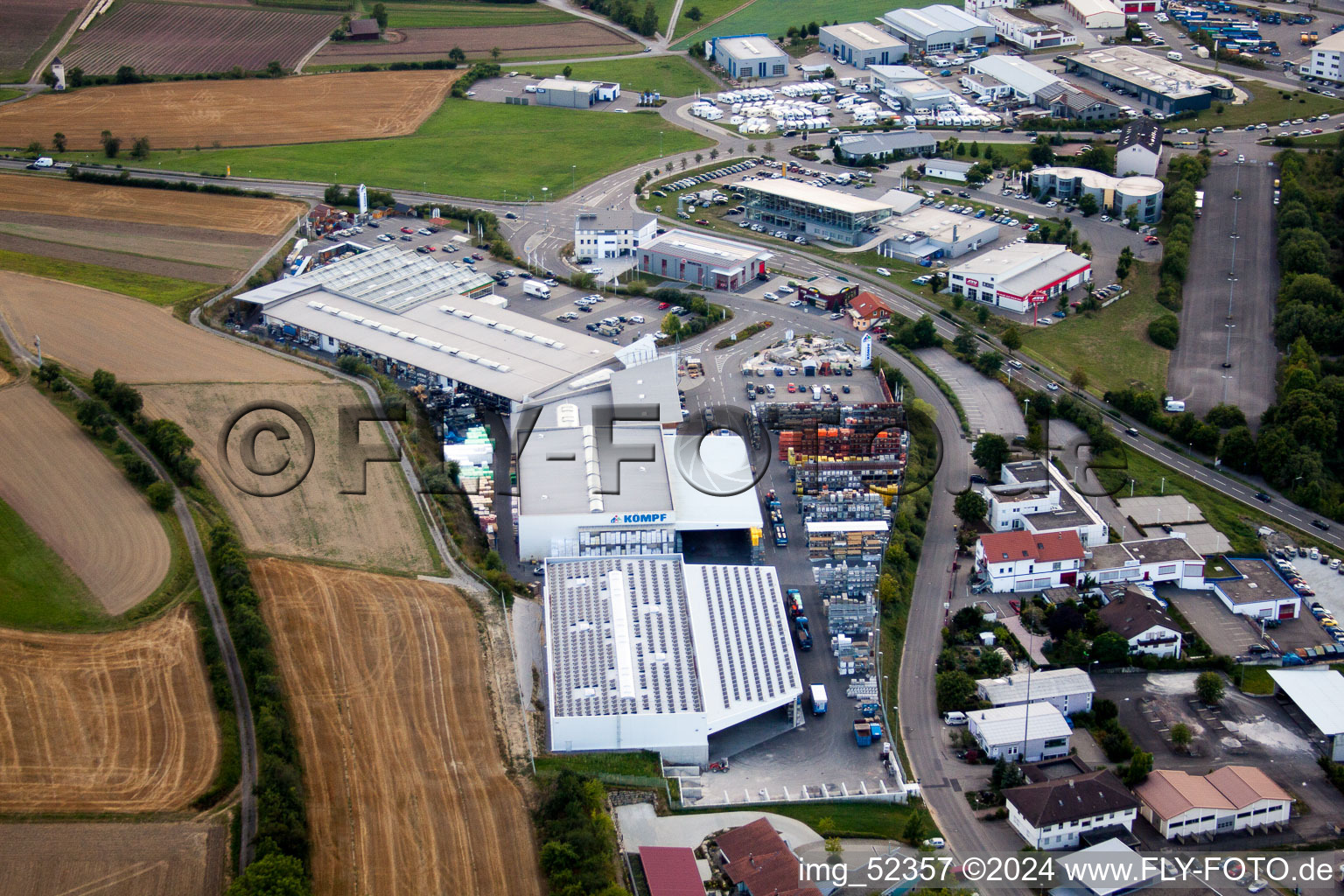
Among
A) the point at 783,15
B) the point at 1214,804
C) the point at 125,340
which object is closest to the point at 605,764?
the point at 1214,804

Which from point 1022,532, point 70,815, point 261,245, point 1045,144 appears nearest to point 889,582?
point 1022,532

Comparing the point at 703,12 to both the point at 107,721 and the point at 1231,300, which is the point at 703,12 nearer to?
the point at 1231,300

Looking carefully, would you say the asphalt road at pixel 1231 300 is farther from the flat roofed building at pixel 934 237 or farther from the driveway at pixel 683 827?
the driveway at pixel 683 827

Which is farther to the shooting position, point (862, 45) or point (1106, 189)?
point (862, 45)

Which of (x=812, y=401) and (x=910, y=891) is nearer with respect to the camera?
(x=910, y=891)

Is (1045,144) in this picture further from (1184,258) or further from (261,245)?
(261,245)
